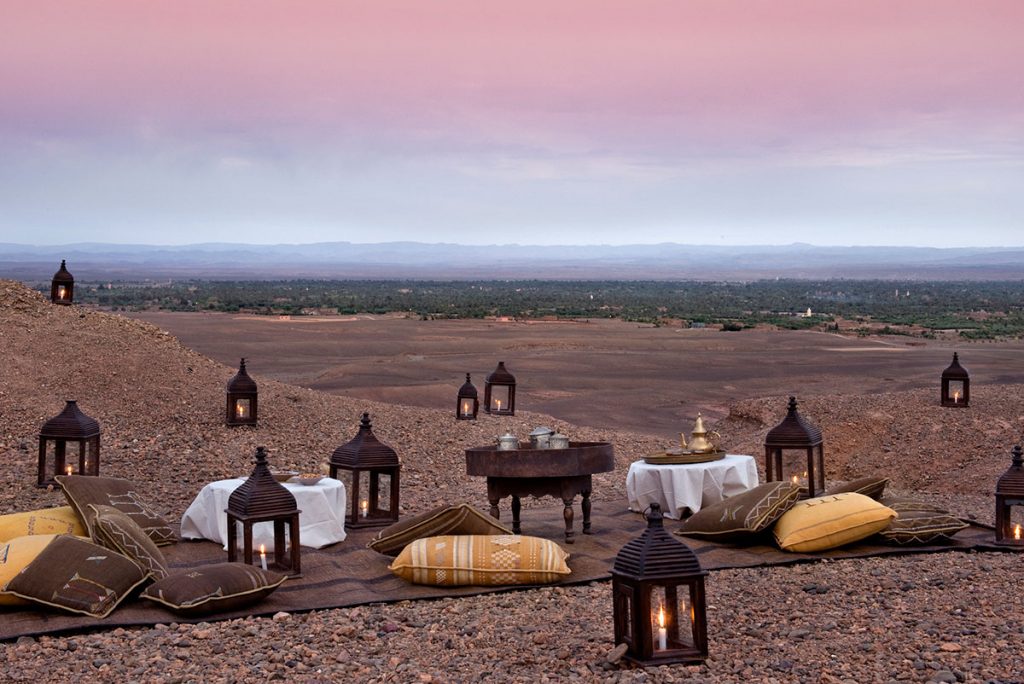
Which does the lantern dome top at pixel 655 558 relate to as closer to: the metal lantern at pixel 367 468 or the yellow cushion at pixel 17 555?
the yellow cushion at pixel 17 555

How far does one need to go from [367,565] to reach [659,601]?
3293mm

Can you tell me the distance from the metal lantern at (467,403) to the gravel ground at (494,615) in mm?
1349

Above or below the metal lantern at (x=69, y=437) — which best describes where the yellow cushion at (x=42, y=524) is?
below

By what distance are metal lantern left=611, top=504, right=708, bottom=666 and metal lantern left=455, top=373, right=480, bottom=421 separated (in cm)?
1078

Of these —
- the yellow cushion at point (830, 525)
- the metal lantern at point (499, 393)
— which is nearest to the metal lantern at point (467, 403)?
the metal lantern at point (499, 393)

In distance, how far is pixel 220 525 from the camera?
421 inches

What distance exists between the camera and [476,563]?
30.1 feet

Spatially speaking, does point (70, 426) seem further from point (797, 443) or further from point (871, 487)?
point (871, 487)

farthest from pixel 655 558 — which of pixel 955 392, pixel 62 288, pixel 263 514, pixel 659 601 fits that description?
pixel 62 288

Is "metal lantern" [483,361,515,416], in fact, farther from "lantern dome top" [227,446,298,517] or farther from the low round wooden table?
"lantern dome top" [227,446,298,517]

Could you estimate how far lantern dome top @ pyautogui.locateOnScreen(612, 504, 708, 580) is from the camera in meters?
7.17

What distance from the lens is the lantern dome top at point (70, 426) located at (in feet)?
41.6

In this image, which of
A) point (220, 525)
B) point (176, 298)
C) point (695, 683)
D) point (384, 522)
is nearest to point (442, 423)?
point (384, 522)

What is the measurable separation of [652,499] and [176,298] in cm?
7445
